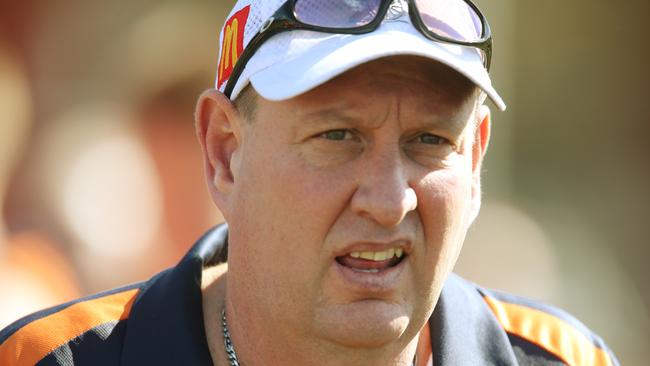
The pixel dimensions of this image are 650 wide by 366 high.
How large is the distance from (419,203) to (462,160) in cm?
23

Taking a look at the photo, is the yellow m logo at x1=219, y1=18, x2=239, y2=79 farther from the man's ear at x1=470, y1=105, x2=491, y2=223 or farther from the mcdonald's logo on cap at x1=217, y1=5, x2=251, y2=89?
the man's ear at x1=470, y1=105, x2=491, y2=223

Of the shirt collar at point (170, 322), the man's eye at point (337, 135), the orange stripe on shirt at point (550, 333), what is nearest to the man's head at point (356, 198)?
the man's eye at point (337, 135)

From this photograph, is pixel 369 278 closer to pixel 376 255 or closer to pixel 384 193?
pixel 376 255

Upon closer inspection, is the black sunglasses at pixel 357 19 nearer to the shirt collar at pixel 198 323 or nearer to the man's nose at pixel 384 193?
the man's nose at pixel 384 193

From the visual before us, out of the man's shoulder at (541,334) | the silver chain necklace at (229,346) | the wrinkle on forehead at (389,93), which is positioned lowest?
the man's shoulder at (541,334)

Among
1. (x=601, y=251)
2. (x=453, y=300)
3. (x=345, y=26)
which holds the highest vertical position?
(x=345, y=26)

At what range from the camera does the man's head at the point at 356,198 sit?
2404 mm

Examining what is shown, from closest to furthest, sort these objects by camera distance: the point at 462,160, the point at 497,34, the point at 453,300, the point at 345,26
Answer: the point at 345,26
the point at 462,160
the point at 453,300
the point at 497,34

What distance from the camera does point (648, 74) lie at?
6.96m

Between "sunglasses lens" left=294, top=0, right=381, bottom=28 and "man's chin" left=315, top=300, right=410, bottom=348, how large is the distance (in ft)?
2.22

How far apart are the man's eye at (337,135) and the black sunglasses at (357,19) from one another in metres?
0.24

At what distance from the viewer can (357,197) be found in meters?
2.38

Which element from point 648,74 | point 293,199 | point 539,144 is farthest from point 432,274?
point 648,74

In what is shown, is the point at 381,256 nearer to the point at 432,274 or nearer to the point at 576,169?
the point at 432,274
